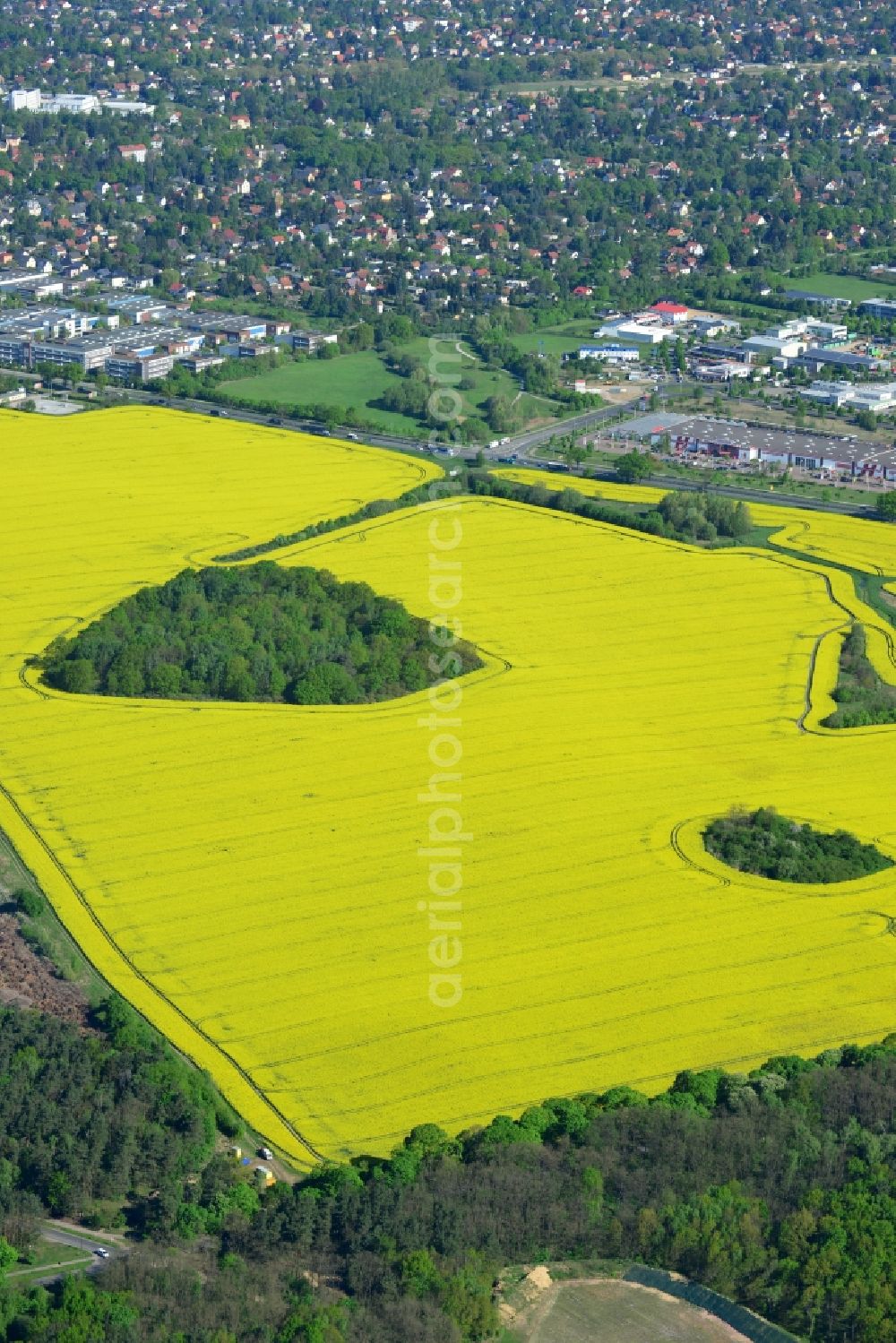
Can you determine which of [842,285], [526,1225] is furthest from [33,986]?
[842,285]

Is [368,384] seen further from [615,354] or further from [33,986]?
[33,986]

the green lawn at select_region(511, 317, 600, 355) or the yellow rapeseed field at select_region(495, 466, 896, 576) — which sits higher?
the green lawn at select_region(511, 317, 600, 355)

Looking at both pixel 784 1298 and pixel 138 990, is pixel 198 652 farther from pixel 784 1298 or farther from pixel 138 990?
pixel 784 1298

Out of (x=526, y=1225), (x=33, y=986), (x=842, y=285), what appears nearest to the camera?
(x=526, y=1225)

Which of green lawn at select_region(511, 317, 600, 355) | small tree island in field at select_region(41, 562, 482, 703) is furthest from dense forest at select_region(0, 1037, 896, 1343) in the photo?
green lawn at select_region(511, 317, 600, 355)

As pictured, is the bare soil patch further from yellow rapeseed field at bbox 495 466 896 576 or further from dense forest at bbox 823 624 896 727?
yellow rapeseed field at bbox 495 466 896 576

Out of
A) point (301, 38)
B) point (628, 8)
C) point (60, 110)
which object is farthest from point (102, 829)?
point (628, 8)
